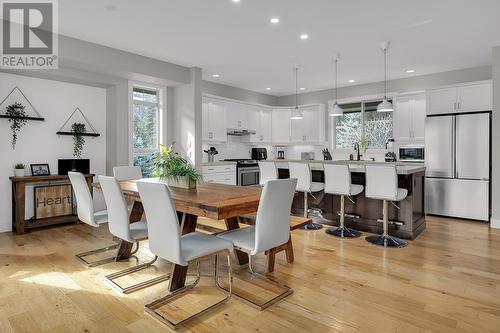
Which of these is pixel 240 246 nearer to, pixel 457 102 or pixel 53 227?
pixel 53 227

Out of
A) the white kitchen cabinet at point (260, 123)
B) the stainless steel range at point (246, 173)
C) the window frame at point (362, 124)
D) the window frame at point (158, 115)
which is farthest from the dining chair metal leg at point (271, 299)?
the white kitchen cabinet at point (260, 123)

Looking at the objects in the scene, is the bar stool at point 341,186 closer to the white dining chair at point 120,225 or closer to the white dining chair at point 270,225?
the white dining chair at point 270,225

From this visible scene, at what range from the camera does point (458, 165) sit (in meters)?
5.31

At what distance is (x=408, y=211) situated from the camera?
4117 millimetres

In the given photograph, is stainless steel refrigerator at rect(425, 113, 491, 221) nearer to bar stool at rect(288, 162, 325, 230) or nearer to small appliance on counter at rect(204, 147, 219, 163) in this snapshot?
bar stool at rect(288, 162, 325, 230)

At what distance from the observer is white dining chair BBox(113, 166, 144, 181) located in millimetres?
4230

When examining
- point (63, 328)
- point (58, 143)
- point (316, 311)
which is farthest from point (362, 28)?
point (58, 143)

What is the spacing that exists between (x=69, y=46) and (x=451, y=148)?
618 centimetres

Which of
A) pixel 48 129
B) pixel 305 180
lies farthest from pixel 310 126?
pixel 48 129

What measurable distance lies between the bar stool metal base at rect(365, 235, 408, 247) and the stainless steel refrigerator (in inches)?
82.5

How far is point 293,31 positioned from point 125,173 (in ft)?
9.69

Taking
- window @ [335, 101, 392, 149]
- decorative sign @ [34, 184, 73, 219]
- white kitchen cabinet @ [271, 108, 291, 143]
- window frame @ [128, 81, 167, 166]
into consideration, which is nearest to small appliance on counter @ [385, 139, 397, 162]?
window @ [335, 101, 392, 149]

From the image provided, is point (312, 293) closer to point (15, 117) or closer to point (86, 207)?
point (86, 207)

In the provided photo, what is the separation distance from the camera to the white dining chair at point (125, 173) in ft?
13.9
